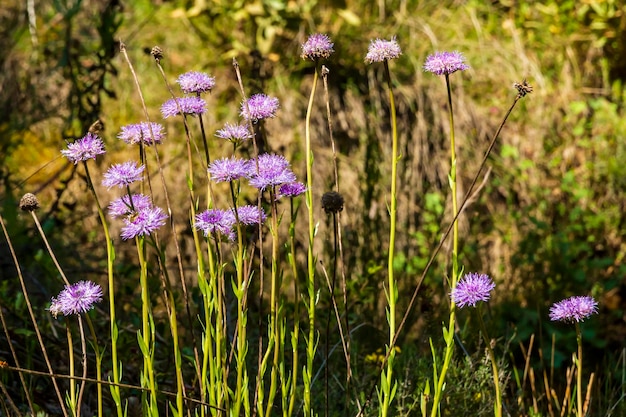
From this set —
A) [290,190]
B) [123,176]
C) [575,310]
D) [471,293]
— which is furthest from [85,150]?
[575,310]

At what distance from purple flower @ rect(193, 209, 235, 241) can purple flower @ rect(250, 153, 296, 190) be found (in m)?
0.08

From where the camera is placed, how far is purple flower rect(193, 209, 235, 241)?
1.26 m

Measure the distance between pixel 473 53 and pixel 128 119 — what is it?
2.08m

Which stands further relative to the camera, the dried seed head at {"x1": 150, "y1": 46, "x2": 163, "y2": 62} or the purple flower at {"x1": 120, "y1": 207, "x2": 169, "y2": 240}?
the dried seed head at {"x1": 150, "y1": 46, "x2": 163, "y2": 62}

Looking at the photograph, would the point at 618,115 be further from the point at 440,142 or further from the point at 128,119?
the point at 128,119

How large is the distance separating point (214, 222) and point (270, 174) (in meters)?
0.12

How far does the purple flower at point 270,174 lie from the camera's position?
1237 mm

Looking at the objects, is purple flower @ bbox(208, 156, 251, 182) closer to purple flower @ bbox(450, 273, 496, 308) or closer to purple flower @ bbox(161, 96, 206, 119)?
purple flower @ bbox(161, 96, 206, 119)

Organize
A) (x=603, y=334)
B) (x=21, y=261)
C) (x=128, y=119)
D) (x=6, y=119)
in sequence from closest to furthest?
(x=21, y=261), (x=603, y=334), (x=6, y=119), (x=128, y=119)

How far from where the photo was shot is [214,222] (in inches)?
50.0

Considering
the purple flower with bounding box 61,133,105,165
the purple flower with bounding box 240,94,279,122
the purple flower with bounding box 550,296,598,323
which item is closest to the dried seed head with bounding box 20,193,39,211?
the purple flower with bounding box 61,133,105,165

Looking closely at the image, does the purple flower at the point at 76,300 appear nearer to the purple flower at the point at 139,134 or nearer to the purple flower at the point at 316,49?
the purple flower at the point at 139,134

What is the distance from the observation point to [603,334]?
3.60 metres

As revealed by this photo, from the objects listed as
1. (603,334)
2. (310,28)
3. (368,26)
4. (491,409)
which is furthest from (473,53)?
(491,409)
